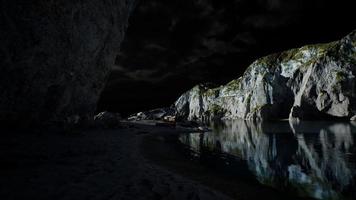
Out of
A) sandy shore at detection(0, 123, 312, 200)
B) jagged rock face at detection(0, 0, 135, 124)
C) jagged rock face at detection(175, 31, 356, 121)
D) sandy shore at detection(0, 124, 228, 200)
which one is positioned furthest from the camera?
jagged rock face at detection(175, 31, 356, 121)

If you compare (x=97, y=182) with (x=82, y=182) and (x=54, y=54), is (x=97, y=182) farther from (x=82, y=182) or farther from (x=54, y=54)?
(x=54, y=54)

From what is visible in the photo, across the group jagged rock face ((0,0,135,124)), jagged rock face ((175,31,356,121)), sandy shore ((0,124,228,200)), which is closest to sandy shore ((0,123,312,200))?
sandy shore ((0,124,228,200))

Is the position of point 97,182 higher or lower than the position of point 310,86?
lower

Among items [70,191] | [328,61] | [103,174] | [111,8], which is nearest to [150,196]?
[70,191]

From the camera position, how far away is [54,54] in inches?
1303

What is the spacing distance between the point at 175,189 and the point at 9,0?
2381 centimetres

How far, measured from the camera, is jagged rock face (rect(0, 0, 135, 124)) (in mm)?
25073

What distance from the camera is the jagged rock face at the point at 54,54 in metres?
25.1

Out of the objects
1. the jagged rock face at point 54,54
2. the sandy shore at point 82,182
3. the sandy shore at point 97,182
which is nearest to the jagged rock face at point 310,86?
the jagged rock face at point 54,54

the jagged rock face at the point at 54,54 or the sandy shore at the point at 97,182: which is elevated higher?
the jagged rock face at the point at 54,54

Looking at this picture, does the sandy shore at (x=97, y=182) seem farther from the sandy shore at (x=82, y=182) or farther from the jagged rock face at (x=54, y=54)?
the jagged rock face at (x=54, y=54)

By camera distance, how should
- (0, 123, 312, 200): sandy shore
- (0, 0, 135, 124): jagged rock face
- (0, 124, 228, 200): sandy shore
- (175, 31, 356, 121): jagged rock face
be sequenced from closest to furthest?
(0, 124, 228, 200): sandy shore → (0, 123, 312, 200): sandy shore → (0, 0, 135, 124): jagged rock face → (175, 31, 356, 121): jagged rock face

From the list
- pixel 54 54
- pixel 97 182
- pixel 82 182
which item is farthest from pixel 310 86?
pixel 82 182

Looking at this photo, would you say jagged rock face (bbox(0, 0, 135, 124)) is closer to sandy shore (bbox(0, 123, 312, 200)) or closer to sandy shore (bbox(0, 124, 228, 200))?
sandy shore (bbox(0, 123, 312, 200))
